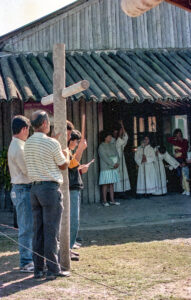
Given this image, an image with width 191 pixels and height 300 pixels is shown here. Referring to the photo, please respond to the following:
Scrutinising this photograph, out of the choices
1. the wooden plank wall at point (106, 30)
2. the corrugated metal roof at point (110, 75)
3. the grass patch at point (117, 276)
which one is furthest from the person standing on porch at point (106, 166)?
the grass patch at point (117, 276)

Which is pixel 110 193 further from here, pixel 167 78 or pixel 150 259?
pixel 150 259

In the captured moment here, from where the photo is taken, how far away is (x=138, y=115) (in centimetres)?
1334

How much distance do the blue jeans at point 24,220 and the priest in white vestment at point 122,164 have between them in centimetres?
629

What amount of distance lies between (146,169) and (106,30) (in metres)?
3.73

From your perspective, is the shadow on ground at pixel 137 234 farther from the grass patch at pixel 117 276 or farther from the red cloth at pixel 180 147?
the red cloth at pixel 180 147

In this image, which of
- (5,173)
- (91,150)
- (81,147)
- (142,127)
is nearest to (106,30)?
(142,127)

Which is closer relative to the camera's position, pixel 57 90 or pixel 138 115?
pixel 57 90

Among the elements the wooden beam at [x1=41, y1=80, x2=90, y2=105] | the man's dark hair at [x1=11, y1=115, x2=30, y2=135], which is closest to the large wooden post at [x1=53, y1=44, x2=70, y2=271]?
the wooden beam at [x1=41, y1=80, x2=90, y2=105]

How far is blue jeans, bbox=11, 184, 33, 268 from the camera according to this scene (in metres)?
6.12

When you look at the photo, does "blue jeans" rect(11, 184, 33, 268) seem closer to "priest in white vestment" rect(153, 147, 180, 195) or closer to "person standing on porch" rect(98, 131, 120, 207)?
"person standing on porch" rect(98, 131, 120, 207)

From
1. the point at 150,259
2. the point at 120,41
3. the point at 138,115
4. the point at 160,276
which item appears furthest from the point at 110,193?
the point at 160,276

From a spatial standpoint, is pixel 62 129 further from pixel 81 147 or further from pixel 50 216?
pixel 50 216

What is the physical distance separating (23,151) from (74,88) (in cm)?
107

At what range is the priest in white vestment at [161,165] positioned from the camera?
1295 centimetres
